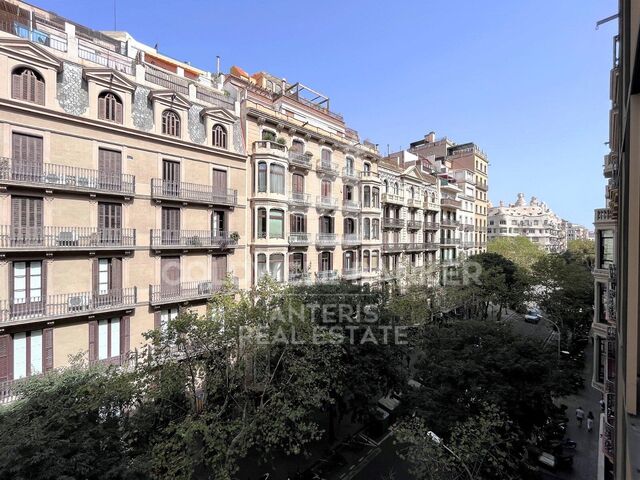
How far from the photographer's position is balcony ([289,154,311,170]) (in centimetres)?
2585

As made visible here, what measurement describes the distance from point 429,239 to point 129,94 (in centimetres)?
3598

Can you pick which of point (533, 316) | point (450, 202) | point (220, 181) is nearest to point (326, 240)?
point (220, 181)

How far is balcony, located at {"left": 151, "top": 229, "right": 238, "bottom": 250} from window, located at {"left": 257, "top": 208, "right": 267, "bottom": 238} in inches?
78.6

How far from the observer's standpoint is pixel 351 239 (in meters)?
31.0

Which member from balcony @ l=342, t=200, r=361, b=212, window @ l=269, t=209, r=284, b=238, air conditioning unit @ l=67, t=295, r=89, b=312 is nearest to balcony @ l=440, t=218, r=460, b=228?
balcony @ l=342, t=200, r=361, b=212

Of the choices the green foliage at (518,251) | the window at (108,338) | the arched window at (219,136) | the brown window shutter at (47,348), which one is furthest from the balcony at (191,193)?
the green foliage at (518,251)

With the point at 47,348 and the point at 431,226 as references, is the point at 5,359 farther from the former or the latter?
the point at 431,226

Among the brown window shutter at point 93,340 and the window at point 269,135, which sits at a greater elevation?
the window at point 269,135

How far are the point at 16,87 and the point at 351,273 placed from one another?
2545cm

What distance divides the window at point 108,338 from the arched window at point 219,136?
1265 centimetres

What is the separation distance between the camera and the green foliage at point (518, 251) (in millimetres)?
48469

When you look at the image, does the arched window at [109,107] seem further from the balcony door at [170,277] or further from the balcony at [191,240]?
the balcony door at [170,277]

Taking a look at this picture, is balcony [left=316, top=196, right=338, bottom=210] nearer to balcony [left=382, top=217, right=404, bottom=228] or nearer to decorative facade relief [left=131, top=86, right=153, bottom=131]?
balcony [left=382, top=217, right=404, bottom=228]

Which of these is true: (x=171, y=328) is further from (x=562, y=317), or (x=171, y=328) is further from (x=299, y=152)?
(x=562, y=317)
